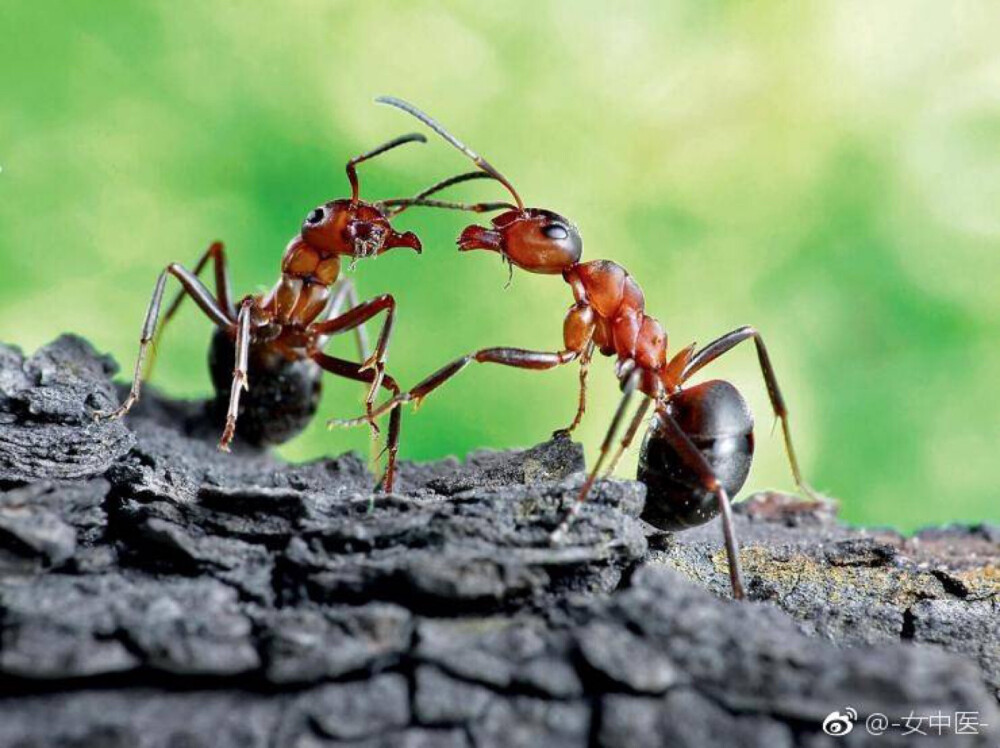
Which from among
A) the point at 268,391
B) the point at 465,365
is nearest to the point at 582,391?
the point at 465,365

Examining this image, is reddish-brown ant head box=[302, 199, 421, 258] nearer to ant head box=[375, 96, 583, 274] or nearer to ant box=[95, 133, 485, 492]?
ant box=[95, 133, 485, 492]

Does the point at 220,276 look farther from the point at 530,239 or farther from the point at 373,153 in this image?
the point at 530,239

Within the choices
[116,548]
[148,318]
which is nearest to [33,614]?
[116,548]

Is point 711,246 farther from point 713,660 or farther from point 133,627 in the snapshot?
point 133,627

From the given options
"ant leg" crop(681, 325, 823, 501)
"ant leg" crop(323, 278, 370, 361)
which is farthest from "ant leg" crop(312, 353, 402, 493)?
"ant leg" crop(681, 325, 823, 501)

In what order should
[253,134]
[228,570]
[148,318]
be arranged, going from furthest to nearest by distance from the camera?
[253,134] → [148,318] → [228,570]
